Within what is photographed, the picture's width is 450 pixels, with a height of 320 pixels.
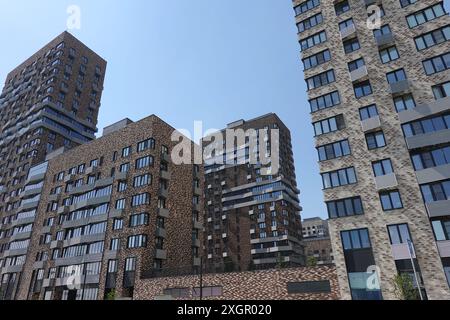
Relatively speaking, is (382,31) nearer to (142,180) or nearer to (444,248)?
(444,248)

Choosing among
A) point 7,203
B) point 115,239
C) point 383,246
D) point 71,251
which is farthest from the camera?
point 7,203

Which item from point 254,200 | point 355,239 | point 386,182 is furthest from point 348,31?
point 254,200

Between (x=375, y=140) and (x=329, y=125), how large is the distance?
5.77 m

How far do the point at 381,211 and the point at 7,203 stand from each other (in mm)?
80699

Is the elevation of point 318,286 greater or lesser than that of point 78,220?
lesser

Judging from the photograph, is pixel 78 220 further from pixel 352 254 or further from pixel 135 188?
pixel 352 254

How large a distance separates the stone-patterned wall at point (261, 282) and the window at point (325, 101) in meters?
19.6

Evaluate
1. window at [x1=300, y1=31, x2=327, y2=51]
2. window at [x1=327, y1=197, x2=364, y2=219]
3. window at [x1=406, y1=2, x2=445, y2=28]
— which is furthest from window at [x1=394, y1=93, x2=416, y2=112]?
window at [x1=300, y1=31, x2=327, y2=51]

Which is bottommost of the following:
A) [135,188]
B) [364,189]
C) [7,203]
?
[364,189]

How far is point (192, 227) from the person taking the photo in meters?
56.6

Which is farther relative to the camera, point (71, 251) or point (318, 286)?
point (71, 251)

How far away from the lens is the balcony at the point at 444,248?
27344 mm

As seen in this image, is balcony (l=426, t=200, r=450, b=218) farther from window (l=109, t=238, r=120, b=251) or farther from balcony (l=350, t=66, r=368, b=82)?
window (l=109, t=238, r=120, b=251)

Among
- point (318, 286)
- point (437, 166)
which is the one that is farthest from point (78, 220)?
point (437, 166)
